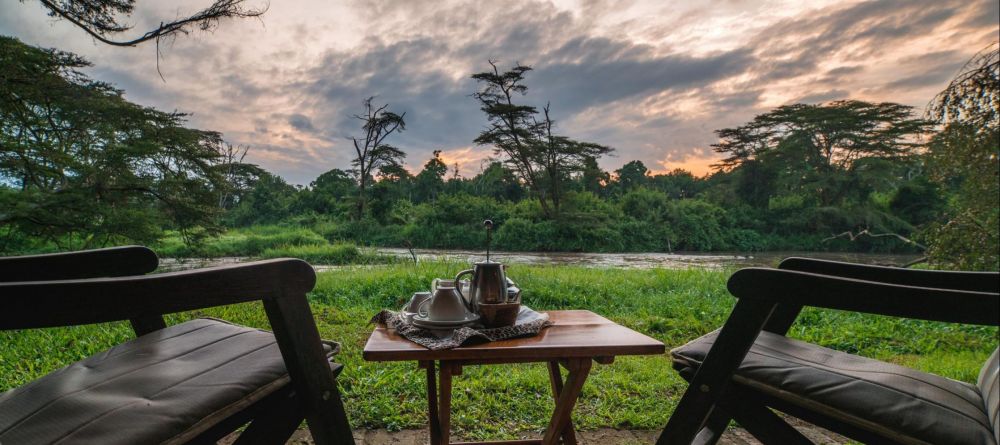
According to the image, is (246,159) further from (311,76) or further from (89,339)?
(89,339)

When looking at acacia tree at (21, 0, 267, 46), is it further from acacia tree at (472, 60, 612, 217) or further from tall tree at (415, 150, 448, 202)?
tall tree at (415, 150, 448, 202)

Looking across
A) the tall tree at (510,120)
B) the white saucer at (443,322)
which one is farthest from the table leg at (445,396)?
the tall tree at (510,120)

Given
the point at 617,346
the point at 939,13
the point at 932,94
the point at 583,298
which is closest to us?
the point at 617,346

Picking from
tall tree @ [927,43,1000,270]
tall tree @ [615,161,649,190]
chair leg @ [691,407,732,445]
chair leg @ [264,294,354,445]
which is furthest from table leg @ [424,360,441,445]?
tall tree @ [615,161,649,190]

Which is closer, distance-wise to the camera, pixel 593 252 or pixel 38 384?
pixel 38 384

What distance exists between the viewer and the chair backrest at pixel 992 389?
2.62ft

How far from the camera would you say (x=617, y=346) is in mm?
1094

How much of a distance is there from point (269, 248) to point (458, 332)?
397 inches

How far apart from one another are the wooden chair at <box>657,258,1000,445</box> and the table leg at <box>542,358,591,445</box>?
224mm

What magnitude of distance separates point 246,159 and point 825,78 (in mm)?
12912

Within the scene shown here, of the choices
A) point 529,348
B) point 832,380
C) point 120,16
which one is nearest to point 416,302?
point 529,348

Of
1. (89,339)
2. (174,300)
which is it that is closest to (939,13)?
(174,300)

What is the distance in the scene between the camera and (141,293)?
678mm

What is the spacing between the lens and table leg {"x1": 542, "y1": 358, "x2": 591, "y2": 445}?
3.71ft
